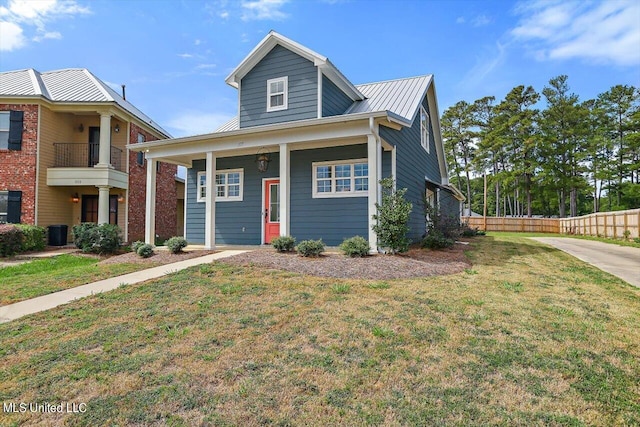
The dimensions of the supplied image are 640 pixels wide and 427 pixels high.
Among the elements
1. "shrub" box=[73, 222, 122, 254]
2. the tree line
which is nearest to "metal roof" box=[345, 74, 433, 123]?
"shrub" box=[73, 222, 122, 254]

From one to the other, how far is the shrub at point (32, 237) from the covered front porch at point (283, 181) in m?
4.86

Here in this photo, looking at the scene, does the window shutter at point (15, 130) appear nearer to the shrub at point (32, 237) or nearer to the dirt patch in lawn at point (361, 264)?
the shrub at point (32, 237)

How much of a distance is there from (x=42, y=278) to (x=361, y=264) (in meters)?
6.97

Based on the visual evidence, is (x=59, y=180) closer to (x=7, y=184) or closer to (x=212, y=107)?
(x=7, y=184)

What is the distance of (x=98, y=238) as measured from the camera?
11414 mm

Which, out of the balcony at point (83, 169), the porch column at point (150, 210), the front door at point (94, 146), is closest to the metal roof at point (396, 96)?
the porch column at point (150, 210)

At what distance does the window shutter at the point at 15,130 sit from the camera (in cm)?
1343

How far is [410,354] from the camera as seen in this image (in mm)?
3441

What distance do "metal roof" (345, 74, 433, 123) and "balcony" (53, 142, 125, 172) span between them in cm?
1120

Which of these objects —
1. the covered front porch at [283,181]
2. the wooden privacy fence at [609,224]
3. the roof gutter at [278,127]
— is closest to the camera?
the roof gutter at [278,127]

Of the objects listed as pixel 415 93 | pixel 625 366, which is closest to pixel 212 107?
pixel 415 93

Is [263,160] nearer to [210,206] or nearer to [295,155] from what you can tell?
[295,155]

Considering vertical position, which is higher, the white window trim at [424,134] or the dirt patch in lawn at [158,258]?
the white window trim at [424,134]

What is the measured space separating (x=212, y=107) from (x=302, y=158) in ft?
28.3
